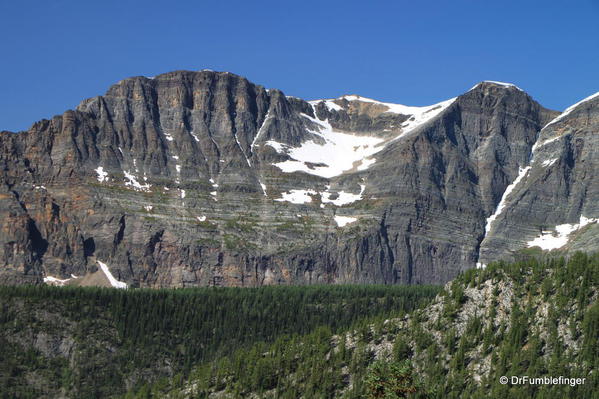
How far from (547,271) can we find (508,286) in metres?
7.00

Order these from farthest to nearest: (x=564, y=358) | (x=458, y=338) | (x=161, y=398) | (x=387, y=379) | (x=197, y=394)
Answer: (x=161, y=398), (x=197, y=394), (x=458, y=338), (x=564, y=358), (x=387, y=379)

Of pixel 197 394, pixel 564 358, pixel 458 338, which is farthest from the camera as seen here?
pixel 197 394

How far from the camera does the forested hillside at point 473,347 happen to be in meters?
155

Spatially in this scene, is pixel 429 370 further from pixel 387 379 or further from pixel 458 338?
pixel 387 379

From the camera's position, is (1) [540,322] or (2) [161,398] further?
(2) [161,398]

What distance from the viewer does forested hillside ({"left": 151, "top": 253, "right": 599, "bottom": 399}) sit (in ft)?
509

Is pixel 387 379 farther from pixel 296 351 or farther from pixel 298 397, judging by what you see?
pixel 296 351

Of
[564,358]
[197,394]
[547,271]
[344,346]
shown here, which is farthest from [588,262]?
[197,394]

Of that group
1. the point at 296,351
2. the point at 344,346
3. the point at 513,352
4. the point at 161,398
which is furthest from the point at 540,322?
the point at 161,398

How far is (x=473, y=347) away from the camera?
164000 mm

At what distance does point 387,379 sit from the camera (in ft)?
389

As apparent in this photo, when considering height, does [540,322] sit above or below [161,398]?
above

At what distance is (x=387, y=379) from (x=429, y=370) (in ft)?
147

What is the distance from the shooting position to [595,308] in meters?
159
